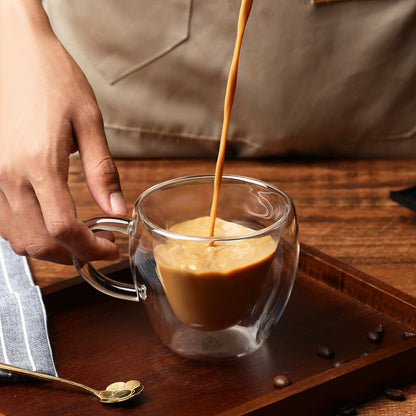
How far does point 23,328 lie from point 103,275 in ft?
0.37

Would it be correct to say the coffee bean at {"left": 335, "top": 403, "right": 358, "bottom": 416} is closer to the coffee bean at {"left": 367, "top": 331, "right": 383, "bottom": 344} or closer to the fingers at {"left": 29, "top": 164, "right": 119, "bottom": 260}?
the coffee bean at {"left": 367, "top": 331, "right": 383, "bottom": 344}

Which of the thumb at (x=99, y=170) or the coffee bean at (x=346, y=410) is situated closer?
the coffee bean at (x=346, y=410)

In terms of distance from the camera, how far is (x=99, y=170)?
30.3 inches

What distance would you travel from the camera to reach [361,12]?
1250mm

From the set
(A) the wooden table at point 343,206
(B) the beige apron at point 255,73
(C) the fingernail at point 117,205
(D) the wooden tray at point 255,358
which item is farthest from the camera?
(B) the beige apron at point 255,73

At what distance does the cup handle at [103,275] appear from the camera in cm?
78

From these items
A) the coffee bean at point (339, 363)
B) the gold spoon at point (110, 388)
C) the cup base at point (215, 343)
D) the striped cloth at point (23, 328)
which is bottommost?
the coffee bean at point (339, 363)

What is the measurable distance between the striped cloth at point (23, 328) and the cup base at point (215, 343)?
15 centimetres

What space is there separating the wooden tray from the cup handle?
50 millimetres

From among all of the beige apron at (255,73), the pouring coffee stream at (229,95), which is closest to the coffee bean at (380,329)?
the pouring coffee stream at (229,95)

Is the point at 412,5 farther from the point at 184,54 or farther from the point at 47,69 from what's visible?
the point at 47,69

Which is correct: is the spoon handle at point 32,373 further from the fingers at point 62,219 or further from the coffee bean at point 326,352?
the coffee bean at point 326,352

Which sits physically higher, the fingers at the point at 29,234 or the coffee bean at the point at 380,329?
the fingers at the point at 29,234

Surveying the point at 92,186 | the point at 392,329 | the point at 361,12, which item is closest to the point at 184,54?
the point at 361,12
